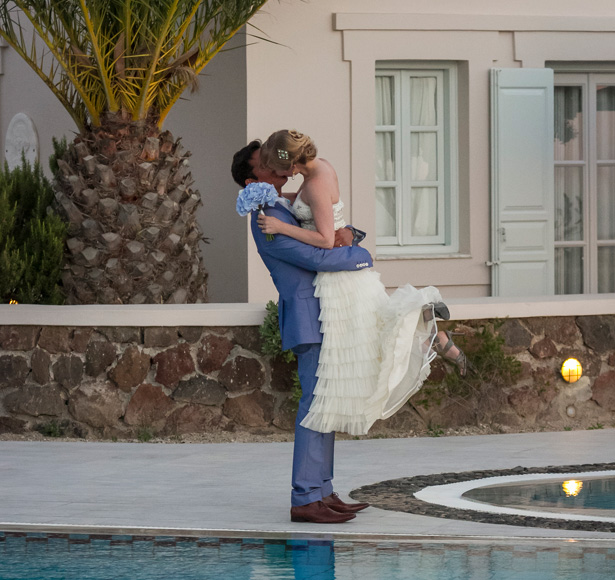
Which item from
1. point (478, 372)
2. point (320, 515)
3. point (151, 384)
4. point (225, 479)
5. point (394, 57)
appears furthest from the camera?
point (394, 57)

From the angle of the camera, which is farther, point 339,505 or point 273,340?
point 273,340

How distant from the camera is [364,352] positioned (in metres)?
5.72

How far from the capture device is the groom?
5.70 metres

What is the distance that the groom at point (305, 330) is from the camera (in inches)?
224

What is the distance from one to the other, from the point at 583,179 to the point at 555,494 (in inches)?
235

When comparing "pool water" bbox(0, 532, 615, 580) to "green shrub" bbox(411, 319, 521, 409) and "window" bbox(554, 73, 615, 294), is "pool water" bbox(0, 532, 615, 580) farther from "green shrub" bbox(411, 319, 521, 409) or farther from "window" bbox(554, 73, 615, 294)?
"window" bbox(554, 73, 615, 294)

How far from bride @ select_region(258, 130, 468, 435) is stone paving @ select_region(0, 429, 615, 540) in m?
0.54

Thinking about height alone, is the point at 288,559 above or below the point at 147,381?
below

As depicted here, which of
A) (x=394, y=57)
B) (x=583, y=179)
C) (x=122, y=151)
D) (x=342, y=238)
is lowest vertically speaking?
(x=342, y=238)

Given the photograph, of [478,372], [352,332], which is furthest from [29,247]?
[352,332]

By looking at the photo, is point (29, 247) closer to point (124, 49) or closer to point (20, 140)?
point (124, 49)

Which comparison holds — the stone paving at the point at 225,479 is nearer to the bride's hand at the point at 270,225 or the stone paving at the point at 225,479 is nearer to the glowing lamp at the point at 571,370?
the glowing lamp at the point at 571,370

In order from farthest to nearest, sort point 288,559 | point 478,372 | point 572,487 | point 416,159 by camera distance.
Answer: point 416,159 → point 478,372 → point 572,487 → point 288,559

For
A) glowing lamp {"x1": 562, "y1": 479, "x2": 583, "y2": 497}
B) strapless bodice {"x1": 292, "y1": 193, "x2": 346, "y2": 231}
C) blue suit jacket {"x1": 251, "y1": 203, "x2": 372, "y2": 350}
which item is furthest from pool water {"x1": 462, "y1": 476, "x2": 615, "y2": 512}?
strapless bodice {"x1": 292, "y1": 193, "x2": 346, "y2": 231}
